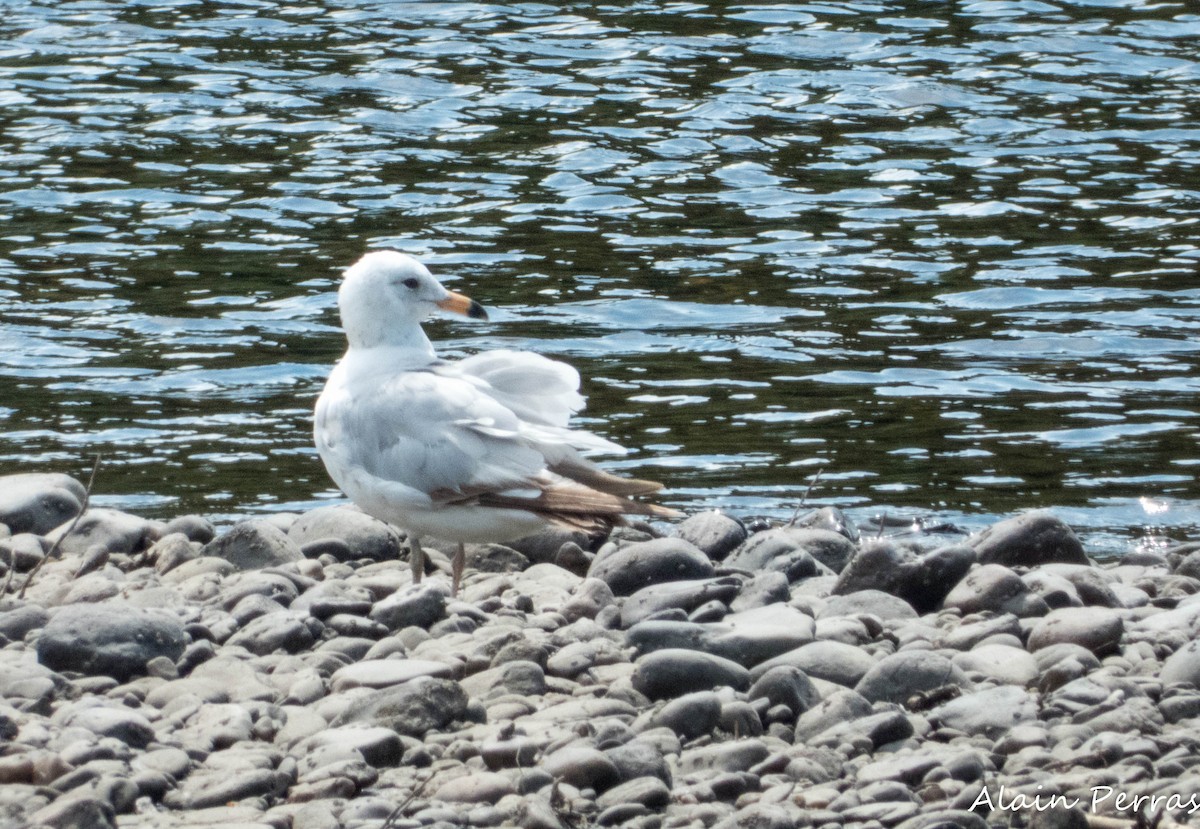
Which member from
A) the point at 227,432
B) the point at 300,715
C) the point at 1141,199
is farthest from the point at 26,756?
the point at 1141,199

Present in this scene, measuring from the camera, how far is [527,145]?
46.4 ft

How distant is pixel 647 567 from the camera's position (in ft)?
22.2

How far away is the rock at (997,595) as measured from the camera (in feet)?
20.7

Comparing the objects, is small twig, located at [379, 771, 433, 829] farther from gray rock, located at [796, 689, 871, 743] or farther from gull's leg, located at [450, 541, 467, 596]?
gull's leg, located at [450, 541, 467, 596]

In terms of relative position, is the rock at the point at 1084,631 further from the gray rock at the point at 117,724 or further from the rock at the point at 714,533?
the gray rock at the point at 117,724

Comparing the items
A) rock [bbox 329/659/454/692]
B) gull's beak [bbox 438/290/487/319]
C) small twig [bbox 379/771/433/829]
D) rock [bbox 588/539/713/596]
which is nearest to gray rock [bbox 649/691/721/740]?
rock [bbox 329/659/454/692]

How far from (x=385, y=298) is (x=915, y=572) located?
222 centimetres

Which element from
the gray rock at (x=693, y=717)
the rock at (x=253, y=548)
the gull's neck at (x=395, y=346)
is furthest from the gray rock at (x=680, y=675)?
the rock at (x=253, y=548)

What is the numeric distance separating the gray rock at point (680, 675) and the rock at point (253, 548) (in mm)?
2264

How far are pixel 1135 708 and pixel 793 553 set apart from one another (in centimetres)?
222

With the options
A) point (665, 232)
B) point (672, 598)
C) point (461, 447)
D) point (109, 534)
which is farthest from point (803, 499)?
point (665, 232)

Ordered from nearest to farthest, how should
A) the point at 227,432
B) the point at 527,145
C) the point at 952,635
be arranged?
the point at 952,635 → the point at 227,432 → the point at 527,145

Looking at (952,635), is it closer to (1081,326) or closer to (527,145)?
(1081,326)

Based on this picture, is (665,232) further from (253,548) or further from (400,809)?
(400,809)
